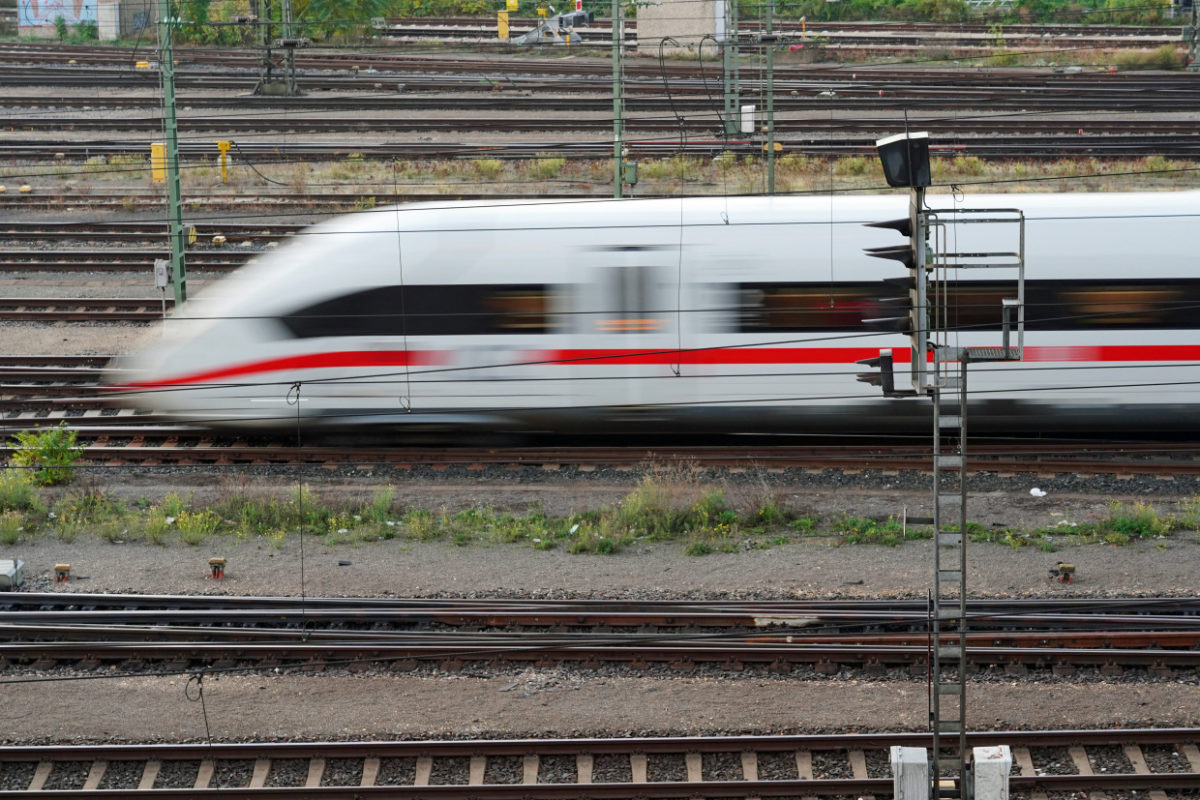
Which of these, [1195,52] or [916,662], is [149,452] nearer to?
[916,662]

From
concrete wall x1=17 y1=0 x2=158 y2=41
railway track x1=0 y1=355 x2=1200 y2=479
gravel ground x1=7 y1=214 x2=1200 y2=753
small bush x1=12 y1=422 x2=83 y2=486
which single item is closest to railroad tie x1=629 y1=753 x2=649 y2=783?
gravel ground x1=7 y1=214 x2=1200 y2=753

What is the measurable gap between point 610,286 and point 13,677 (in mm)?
6421

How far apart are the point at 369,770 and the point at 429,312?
6.03 meters

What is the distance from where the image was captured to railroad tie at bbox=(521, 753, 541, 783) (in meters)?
8.48

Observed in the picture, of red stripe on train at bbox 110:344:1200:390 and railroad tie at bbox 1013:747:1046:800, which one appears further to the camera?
red stripe on train at bbox 110:344:1200:390

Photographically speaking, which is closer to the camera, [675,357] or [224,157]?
[675,357]

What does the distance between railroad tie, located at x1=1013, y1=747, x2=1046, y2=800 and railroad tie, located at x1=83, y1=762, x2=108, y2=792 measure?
224 inches

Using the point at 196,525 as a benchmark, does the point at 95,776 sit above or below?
below

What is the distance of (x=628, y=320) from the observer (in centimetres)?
1352

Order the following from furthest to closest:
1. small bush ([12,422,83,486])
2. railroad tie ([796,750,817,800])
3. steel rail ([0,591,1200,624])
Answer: small bush ([12,422,83,486]) < steel rail ([0,591,1200,624]) < railroad tie ([796,750,817,800])

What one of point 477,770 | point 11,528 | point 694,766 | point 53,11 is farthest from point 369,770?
point 53,11

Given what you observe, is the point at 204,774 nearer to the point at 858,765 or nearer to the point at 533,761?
the point at 533,761

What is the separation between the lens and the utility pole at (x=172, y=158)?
16016 mm

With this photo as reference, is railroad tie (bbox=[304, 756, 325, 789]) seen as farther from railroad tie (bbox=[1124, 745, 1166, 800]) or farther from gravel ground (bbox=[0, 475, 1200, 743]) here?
railroad tie (bbox=[1124, 745, 1166, 800])
